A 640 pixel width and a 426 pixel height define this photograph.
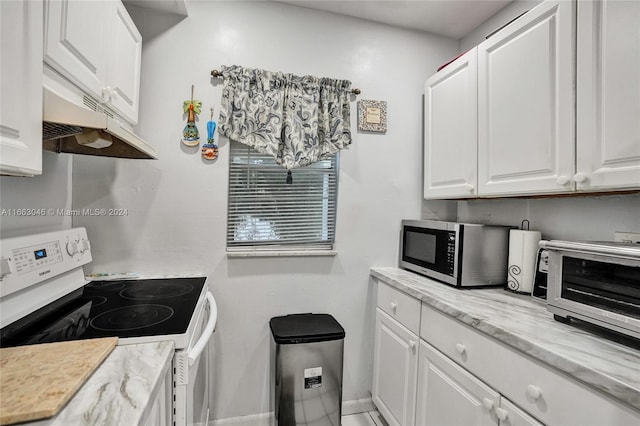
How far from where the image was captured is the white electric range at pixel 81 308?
953 millimetres

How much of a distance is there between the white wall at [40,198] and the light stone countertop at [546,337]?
1.75 metres

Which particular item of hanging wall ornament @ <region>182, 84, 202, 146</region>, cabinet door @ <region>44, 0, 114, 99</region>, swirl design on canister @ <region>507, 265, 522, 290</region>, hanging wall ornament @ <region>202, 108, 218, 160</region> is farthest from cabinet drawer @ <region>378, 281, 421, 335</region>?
cabinet door @ <region>44, 0, 114, 99</region>

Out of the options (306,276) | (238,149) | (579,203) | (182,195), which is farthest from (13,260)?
(579,203)

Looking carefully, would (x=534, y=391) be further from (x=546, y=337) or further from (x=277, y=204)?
(x=277, y=204)

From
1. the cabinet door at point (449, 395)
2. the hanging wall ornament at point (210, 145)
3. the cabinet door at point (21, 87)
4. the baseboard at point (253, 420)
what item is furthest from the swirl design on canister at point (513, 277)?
the cabinet door at point (21, 87)

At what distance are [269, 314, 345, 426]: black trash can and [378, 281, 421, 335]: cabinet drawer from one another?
342mm

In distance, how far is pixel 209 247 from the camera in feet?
5.97

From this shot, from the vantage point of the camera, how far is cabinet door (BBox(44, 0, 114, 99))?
921 mm

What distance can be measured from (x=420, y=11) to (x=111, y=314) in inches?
93.4

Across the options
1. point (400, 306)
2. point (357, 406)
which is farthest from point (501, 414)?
point (357, 406)

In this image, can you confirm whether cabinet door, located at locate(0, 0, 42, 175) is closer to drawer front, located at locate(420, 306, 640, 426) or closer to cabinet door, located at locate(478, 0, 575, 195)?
drawer front, located at locate(420, 306, 640, 426)

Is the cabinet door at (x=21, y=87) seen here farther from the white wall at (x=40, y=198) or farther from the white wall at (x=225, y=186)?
the white wall at (x=225, y=186)

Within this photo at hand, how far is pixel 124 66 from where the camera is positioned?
141 cm

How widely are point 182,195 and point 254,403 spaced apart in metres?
1.36
